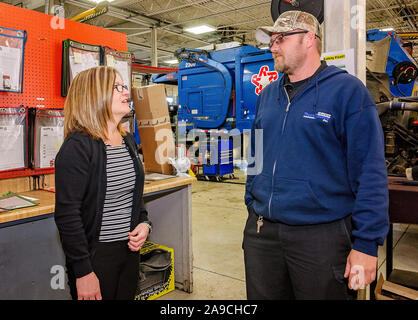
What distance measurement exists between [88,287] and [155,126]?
1.61 metres

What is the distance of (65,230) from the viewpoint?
1319 mm

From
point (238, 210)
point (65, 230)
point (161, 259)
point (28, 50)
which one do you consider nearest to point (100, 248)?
point (65, 230)

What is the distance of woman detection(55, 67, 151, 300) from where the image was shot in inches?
52.2

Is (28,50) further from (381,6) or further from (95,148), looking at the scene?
(381,6)

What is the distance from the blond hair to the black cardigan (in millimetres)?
53

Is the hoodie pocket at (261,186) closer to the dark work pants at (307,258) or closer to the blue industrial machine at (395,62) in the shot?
the dark work pants at (307,258)

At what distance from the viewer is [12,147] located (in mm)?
2172

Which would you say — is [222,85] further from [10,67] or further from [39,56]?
[10,67]

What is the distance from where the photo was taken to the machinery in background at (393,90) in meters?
4.19

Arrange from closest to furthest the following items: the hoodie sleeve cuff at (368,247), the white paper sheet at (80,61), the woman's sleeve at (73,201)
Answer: the hoodie sleeve cuff at (368,247) < the woman's sleeve at (73,201) < the white paper sheet at (80,61)

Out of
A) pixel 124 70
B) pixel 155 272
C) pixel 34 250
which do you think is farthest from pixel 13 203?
pixel 124 70

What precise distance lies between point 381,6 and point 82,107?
10.9m

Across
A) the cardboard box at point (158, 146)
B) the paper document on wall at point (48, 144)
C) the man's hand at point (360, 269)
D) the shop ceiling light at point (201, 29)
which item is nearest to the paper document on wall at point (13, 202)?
the paper document on wall at point (48, 144)

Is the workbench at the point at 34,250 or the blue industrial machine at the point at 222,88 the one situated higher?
the blue industrial machine at the point at 222,88
